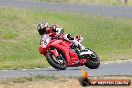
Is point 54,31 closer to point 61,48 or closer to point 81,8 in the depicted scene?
point 61,48

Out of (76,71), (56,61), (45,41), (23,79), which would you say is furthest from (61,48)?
(23,79)

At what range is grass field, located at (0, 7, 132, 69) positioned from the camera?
1047 inches

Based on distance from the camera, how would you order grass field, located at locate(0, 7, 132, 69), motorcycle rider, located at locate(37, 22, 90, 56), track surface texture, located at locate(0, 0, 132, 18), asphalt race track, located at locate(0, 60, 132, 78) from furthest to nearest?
track surface texture, located at locate(0, 0, 132, 18) → grass field, located at locate(0, 7, 132, 69) → motorcycle rider, located at locate(37, 22, 90, 56) → asphalt race track, located at locate(0, 60, 132, 78)

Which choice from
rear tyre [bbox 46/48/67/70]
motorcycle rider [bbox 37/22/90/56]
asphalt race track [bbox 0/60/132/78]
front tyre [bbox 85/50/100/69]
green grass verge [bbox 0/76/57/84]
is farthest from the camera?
front tyre [bbox 85/50/100/69]

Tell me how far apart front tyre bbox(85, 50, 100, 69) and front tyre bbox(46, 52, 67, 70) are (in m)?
0.95

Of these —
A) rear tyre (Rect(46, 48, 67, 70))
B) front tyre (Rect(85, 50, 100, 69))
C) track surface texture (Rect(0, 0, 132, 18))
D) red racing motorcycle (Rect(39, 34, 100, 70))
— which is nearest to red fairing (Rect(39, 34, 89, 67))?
red racing motorcycle (Rect(39, 34, 100, 70))

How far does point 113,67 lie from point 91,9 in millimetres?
23361

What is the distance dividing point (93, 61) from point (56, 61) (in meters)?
1.58

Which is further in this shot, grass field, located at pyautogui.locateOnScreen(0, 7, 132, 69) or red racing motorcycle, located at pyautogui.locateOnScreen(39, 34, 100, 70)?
grass field, located at pyautogui.locateOnScreen(0, 7, 132, 69)

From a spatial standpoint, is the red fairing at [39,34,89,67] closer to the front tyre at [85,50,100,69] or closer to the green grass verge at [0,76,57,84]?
the front tyre at [85,50,100,69]

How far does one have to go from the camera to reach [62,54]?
1744 centimetres

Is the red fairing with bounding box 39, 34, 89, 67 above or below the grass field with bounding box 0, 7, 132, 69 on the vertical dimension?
above

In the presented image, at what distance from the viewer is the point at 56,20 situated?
34438mm

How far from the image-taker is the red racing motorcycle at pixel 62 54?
17.1 m
